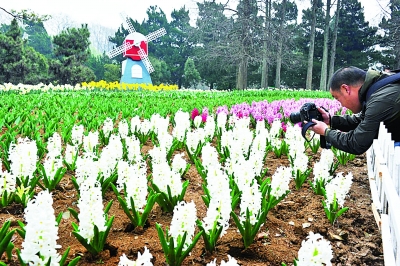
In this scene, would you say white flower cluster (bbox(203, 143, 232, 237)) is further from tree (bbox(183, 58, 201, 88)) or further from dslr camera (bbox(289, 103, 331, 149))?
tree (bbox(183, 58, 201, 88))

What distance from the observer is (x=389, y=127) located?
343 centimetres

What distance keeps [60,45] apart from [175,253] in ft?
107

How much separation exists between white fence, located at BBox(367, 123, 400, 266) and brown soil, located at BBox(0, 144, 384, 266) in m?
0.20

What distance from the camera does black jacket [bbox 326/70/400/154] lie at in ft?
10.6

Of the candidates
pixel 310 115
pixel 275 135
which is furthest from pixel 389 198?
pixel 275 135

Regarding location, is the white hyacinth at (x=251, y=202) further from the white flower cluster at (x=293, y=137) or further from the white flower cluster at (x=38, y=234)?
the white flower cluster at (x=293, y=137)

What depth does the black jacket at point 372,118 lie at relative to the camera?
324 cm

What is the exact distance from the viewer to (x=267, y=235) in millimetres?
2715

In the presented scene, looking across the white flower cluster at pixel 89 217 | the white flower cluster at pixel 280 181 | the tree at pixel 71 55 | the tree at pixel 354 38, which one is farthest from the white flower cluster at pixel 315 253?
the tree at pixel 354 38

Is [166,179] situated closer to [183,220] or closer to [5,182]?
[183,220]

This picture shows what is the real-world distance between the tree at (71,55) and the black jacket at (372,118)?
30963 millimetres

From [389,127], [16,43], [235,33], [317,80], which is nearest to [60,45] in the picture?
[16,43]

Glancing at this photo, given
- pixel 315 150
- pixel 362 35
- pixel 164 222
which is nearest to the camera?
pixel 164 222

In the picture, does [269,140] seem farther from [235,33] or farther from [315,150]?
[235,33]
